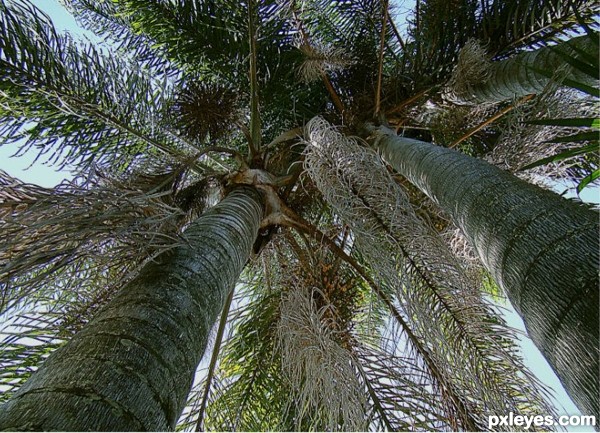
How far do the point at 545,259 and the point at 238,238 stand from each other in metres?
1.18

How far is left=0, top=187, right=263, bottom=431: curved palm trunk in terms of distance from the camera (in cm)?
86

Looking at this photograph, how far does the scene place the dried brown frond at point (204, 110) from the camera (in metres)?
3.24

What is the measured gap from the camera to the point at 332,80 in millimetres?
4227

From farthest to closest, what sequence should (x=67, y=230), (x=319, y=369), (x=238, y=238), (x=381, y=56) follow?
(x=381, y=56) → (x=319, y=369) → (x=238, y=238) → (x=67, y=230)

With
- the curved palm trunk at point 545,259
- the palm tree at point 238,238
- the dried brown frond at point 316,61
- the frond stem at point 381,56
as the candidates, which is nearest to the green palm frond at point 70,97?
the palm tree at point 238,238

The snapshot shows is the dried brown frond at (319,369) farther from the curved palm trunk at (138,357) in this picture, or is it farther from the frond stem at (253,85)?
the frond stem at (253,85)

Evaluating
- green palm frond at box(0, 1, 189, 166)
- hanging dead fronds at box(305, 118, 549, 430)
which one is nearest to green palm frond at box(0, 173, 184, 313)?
hanging dead fronds at box(305, 118, 549, 430)

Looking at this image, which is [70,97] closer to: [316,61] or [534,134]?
[316,61]

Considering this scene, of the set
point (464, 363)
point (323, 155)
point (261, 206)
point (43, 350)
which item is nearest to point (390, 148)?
point (323, 155)

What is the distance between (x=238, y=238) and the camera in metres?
1.88

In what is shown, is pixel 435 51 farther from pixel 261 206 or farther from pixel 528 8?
pixel 261 206

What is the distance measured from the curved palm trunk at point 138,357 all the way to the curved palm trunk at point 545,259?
Result: 0.79 m

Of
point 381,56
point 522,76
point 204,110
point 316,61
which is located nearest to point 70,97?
point 204,110

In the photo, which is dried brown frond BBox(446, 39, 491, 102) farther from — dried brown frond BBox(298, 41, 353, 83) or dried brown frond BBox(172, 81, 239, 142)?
dried brown frond BBox(172, 81, 239, 142)
